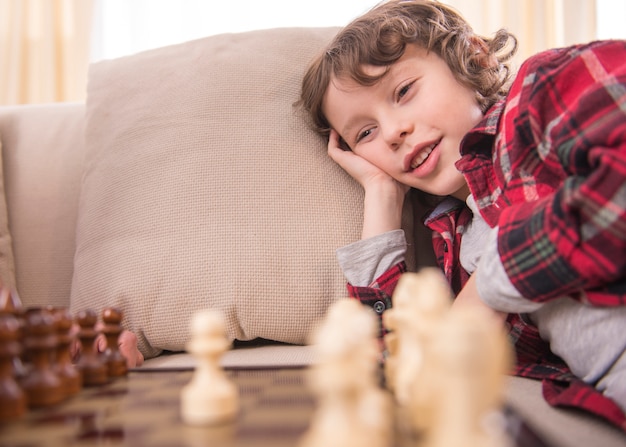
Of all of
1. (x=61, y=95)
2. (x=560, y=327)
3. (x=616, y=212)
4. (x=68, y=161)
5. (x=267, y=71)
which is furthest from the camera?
(x=61, y=95)

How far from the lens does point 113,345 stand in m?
0.78

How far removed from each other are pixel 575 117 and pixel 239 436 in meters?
0.63

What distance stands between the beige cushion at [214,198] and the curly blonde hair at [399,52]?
0.24 feet

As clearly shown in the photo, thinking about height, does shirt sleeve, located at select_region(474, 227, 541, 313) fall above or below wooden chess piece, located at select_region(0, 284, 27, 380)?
below

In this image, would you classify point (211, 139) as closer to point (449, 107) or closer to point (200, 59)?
point (200, 59)

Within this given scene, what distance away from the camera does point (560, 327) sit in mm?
950

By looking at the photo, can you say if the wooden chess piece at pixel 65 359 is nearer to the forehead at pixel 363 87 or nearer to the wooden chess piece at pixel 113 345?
the wooden chess piece at pixel 113 345

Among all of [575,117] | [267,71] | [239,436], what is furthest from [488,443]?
[267,71]

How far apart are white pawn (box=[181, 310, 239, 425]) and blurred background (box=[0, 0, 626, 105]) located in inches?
78.1

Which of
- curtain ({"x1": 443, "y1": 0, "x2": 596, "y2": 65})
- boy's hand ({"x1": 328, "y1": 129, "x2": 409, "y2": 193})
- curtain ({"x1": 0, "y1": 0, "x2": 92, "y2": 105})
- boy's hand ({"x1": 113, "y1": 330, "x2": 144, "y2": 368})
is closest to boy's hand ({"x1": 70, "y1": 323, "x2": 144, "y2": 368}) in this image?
boy's hand ({"x1": 113, "y1": 330, "x2": 144, "y2": 368})

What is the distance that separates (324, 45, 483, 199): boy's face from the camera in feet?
4.05

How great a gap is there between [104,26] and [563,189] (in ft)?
7.11

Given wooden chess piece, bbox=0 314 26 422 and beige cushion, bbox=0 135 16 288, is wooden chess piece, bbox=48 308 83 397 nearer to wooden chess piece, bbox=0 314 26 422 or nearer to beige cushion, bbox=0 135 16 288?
wooden chess piece, bbox=0 314 26 422

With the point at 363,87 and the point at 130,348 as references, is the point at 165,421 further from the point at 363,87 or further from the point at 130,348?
the point at 363,87
